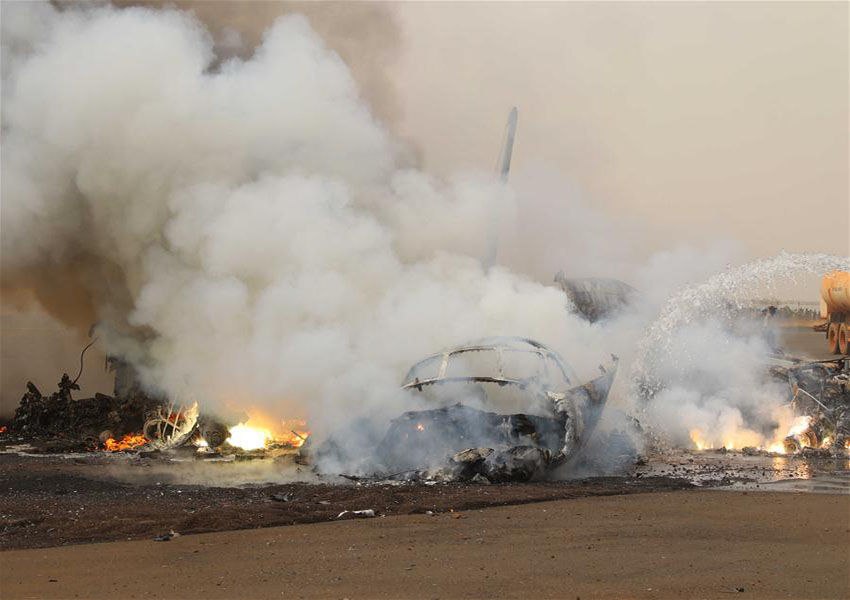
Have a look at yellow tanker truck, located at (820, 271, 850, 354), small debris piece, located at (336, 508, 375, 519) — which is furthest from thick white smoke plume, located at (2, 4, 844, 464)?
yellow tanker truck, located at (820, 271, 850, 354)

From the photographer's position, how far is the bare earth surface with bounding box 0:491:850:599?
5.91 m

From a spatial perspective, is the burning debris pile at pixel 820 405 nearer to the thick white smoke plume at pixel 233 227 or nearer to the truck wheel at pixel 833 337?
the thick white smoke plume at pixel 233 227

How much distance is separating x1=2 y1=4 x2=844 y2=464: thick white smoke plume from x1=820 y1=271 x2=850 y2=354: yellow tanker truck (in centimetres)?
1400

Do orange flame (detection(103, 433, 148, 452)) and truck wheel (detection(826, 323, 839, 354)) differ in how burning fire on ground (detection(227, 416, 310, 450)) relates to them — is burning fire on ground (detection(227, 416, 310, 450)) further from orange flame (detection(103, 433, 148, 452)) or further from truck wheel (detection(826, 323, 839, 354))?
truck wheel (detection(826, 323, 839, 354))

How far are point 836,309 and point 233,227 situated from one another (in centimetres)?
2343

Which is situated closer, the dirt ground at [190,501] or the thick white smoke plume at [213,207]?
the dirt ground at [190,501]

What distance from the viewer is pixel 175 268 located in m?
15.9

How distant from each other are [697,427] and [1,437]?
1231cm

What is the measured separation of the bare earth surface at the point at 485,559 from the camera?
5914 millimetres

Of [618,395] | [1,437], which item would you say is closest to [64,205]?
[1,437]

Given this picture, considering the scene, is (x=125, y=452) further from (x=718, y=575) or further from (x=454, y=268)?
(x=718, y=575)

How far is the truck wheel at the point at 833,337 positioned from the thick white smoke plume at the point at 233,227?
1540 centimetres

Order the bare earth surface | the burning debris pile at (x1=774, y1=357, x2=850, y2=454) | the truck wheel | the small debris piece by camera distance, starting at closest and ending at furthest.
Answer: the bare earth surface
the small debris piece
the burning debris pile at (x1=774, y1=357, x2=850, y2=454)
the truck wheel

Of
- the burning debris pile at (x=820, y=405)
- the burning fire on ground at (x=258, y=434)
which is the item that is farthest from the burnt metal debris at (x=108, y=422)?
the burning debris pile at (x=820, y=405)
